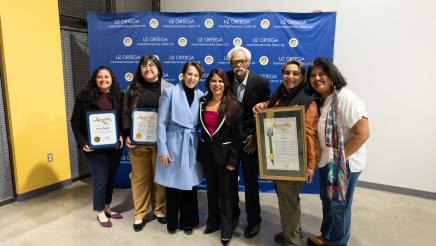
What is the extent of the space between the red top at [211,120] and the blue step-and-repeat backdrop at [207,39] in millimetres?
1357

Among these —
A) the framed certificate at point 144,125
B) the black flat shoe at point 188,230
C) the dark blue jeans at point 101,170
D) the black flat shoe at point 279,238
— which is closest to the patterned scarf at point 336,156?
the black flat shoe at point 279,238

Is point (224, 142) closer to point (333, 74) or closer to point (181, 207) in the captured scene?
point (181, 207)

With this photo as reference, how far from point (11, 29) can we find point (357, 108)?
3549 mm

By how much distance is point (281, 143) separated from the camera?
7.43ft

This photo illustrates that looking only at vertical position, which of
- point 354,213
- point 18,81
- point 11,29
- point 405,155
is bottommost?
point 354,213

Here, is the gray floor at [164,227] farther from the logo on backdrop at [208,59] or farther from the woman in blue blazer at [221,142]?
the logo on backdrop at [208,59]

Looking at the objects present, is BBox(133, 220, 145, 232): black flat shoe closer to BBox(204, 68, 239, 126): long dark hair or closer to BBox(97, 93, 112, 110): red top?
BBox(97, 93, 112, 110): red top

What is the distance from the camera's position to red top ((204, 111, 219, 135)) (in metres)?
2.47

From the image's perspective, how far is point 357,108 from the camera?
197 centimetres

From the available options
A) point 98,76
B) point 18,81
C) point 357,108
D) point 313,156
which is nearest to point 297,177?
point 313,156

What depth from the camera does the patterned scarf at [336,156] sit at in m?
2.02

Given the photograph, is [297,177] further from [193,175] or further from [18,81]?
[18,81]

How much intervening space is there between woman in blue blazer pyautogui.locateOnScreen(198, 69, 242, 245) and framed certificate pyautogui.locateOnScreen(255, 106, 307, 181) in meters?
0.22

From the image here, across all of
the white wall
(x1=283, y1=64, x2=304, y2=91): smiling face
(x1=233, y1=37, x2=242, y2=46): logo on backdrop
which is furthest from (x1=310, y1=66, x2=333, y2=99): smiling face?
the white wall
